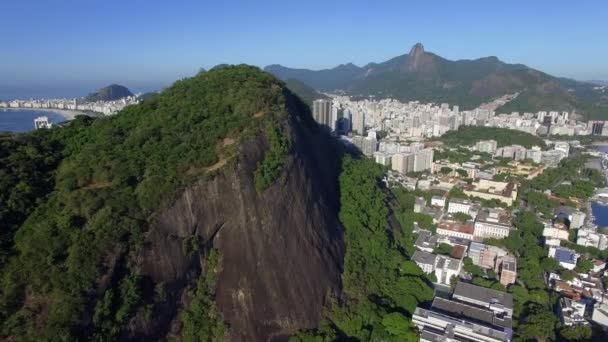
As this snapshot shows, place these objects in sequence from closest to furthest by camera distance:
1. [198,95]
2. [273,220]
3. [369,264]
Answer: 1. [273,220]
2. [369,264]
3. [198,95]

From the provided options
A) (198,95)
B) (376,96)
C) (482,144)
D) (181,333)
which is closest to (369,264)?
(181,333)

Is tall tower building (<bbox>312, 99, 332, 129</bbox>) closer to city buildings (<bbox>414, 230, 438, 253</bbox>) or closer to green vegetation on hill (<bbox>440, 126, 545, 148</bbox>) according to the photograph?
green vegetation on hill (<bbox>440, 126, 545, 148</bbox>)

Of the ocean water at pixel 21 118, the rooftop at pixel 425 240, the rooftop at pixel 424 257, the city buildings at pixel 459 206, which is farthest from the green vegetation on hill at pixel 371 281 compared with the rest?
the ocean water at pixel 21 118

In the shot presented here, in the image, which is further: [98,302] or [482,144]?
[482,144]

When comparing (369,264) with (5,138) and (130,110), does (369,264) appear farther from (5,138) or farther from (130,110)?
(5,138)

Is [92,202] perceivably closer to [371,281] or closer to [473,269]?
[371,281]

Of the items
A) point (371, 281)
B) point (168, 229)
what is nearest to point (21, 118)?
point (168, 229)
